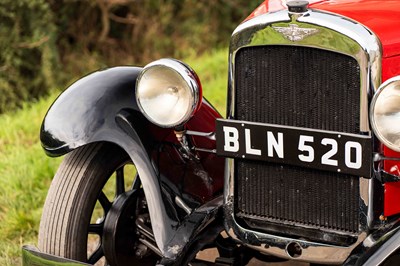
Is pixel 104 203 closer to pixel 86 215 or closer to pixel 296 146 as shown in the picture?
pixel 86 215

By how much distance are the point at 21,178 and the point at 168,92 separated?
2117mm

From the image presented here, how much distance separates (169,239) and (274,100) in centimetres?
65

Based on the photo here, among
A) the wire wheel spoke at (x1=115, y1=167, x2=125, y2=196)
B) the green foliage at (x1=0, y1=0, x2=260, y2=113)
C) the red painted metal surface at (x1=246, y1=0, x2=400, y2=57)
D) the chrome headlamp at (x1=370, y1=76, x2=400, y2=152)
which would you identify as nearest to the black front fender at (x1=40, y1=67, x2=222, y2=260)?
the wire wheel spoke at (x1=115, y1=167, x2=125, y2=196)

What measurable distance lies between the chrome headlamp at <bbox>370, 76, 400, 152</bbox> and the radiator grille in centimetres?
11

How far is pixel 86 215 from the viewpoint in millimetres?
3307

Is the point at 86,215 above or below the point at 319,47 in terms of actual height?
below

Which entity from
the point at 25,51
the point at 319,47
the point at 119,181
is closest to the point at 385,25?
the point at 319,47

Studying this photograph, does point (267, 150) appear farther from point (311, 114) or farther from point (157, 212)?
point (157, 212)

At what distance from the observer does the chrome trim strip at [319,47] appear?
9.38ft

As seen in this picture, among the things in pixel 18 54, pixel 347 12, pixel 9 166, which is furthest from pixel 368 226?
pixel 18 54

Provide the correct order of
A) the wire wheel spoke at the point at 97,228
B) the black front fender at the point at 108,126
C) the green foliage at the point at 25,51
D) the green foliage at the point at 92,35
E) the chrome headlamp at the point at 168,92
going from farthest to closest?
the green foliage at the point at 92,35 → the green foliage at the point at 25,51 → the wire wheel spoke at the point at 97,228 → the black front fender at the point at 108,126 → the chrome headlamp at the point at 168,92

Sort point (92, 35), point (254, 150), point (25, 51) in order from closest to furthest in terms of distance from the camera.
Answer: point (254, 150) → point (25, 51) → point (92, 35)

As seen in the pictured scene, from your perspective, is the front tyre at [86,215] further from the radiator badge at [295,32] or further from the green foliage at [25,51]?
the green foliage at [25,51]

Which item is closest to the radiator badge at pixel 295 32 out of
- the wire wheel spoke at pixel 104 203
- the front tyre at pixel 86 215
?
the front tyre at pixel 86 215
